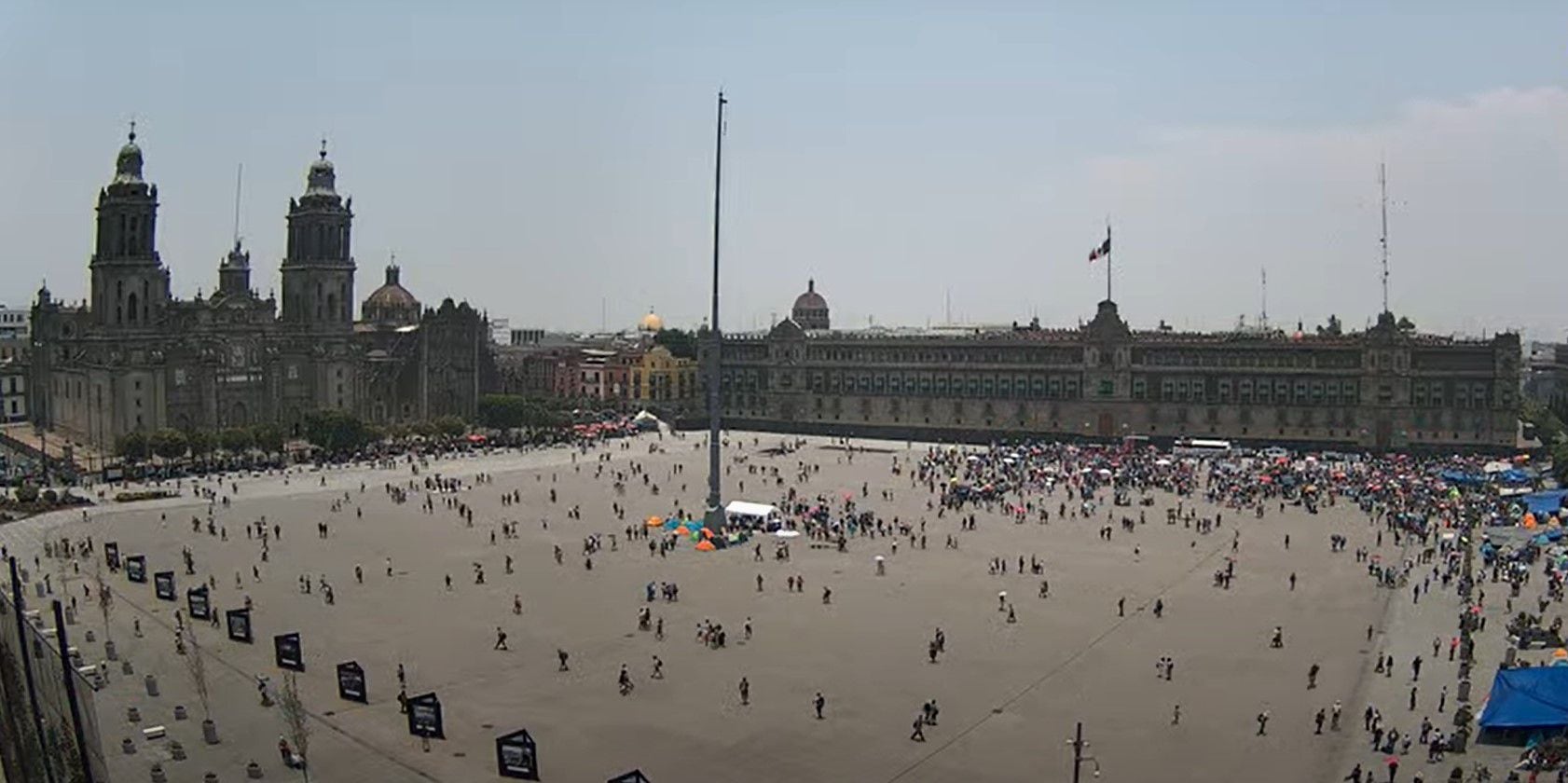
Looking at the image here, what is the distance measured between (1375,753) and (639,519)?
1538 inches

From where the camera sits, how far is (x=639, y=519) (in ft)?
206

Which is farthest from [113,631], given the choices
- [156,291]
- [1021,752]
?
[156,291]

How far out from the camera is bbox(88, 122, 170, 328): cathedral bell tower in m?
96.4

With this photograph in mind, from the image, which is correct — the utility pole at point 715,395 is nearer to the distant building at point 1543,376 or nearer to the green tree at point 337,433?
the green tree at point 337,433

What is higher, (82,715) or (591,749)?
(82,715)

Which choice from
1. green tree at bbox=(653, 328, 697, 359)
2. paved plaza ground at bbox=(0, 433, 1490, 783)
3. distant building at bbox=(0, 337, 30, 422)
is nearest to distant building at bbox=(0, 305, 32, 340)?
distant building at bbox=(0, 337, 30, 422)

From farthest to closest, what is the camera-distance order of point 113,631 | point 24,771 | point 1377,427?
point 1377,427 < point 113,631 < point 24,771

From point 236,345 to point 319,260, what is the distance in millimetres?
15067

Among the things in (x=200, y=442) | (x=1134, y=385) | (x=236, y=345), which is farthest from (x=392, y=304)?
(x=1134, y=385)

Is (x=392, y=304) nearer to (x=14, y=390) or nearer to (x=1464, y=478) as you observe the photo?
(x=14, y=390)

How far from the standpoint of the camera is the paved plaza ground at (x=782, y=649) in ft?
93.3

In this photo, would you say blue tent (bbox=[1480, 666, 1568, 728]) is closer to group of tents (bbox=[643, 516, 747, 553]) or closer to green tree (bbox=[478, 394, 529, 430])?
group of tents (bbox=[643, 516, 747, 553])

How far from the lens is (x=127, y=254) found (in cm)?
9744

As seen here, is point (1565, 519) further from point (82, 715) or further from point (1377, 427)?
point (82, 715)
